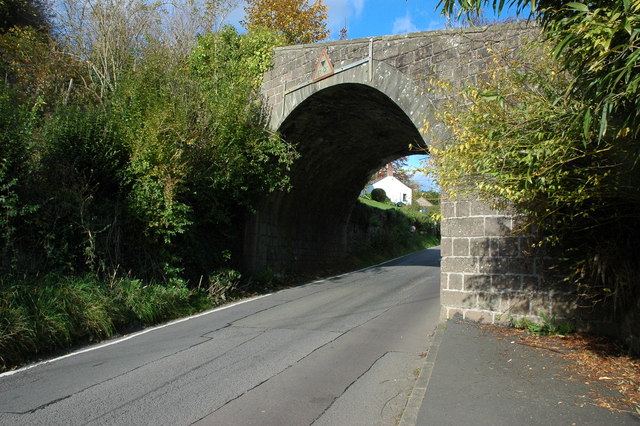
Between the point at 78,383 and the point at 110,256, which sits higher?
the point at 110,256

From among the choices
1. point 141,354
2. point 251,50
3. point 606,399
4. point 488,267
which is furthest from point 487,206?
point 251,50

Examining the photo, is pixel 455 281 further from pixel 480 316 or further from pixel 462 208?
pixel 462 208

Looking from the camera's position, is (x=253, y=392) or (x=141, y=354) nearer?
(x=253, y=392)

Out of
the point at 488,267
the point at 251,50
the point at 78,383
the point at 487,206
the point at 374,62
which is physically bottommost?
the point at 78,383

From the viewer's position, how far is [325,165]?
54.1 feet

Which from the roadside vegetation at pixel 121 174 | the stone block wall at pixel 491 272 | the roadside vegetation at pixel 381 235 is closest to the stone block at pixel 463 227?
the stone block wall at pixel 491 272

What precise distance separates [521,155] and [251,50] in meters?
11.5

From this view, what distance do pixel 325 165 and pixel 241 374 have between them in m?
11.4

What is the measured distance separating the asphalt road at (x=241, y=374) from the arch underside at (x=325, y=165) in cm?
560

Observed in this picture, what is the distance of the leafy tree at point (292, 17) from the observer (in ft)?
90.9

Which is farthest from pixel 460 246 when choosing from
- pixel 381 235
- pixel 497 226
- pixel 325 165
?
pixel 381 235

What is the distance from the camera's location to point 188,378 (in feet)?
18.6

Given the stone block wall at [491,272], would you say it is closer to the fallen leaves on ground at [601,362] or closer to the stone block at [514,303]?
the stone block at [514,303]

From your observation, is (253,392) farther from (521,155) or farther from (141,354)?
(521,155)
